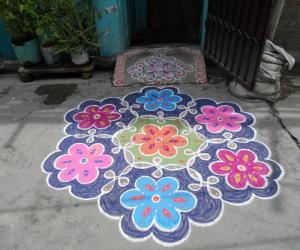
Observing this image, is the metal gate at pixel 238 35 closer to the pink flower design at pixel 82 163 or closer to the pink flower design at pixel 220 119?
the pink flower design at pixel 220 119

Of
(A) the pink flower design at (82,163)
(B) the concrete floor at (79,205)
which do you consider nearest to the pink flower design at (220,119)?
(B) the concrete floor at (79,205)

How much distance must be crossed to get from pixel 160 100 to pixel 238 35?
1107mm

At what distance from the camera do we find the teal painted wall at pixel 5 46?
3912mm

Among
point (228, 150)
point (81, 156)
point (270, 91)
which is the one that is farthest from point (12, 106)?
point (270, 91)

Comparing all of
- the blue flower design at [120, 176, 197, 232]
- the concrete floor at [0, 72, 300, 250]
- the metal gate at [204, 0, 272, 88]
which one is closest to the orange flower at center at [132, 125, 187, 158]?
the blue flower design at [120, 176, 197, 232]

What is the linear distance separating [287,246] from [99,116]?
2131 mm

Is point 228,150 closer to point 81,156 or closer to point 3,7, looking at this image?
point 81,156

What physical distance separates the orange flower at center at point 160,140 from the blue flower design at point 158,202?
0.33m

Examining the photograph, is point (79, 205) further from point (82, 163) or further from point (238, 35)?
point (238, 35)

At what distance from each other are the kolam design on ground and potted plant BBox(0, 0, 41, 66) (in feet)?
3.72

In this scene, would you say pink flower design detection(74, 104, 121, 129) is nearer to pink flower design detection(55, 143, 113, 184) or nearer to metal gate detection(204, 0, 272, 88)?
pink flower design detection(55, 143, 113, 184)

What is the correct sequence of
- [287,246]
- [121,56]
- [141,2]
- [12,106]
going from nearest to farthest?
[287,246], [12,106], [121,56], [141,2]

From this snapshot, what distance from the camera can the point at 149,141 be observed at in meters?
2.78

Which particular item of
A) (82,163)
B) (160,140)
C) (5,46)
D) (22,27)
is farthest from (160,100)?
(5,46)
